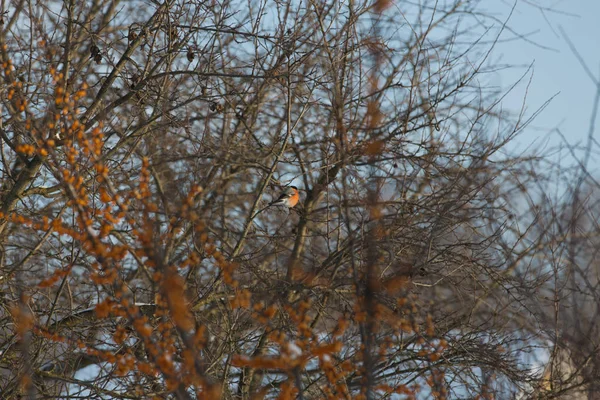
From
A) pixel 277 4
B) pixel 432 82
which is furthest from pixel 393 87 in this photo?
pixel 277 4

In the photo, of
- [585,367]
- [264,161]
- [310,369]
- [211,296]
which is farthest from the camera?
[264,161]

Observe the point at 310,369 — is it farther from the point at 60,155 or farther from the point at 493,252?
the point at 60,155

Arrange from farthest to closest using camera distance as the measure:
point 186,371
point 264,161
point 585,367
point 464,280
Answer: point 264,161 → point 464,280 → point 585,367 → point 186,371

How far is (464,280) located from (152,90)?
11.0 ft

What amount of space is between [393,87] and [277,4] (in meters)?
1.49

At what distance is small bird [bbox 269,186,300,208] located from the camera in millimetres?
7176

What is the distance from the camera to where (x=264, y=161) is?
812 cm

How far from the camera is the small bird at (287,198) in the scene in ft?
23.5

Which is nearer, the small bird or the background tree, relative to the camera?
the background tree

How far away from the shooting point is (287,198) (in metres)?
7.27

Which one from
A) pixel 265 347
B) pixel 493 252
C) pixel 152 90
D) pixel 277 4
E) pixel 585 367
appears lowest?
pixel 585 367

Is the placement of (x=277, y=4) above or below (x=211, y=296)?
above

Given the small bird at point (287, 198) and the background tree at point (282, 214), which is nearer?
the background tree at point (282, 214)

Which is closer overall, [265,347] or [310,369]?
[265,347]
